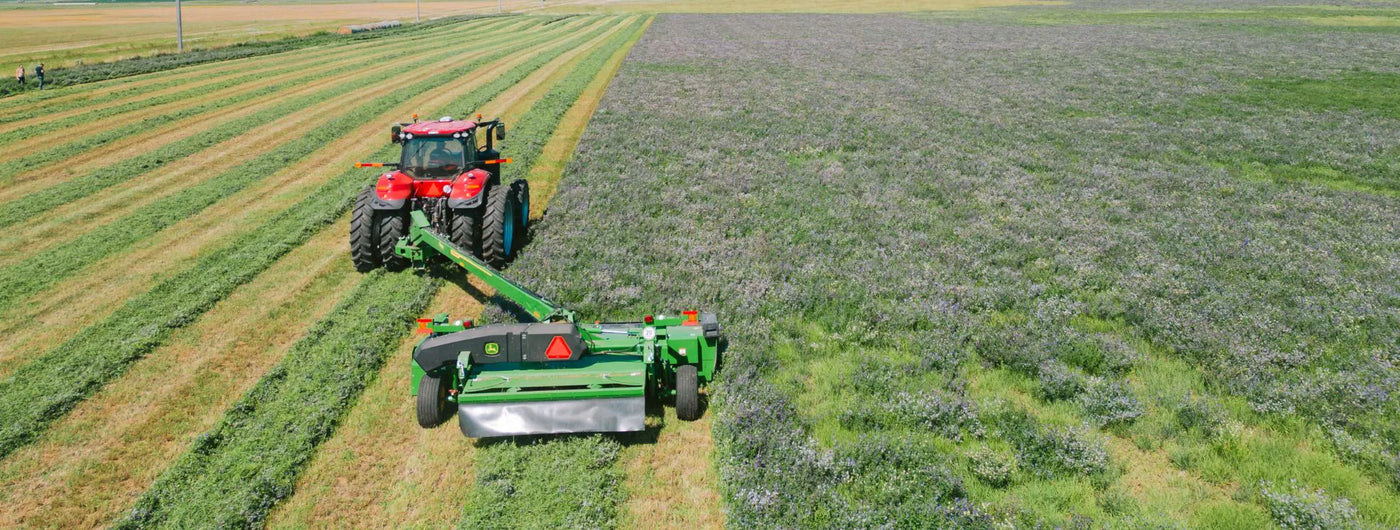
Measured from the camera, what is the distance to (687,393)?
8.36 meters

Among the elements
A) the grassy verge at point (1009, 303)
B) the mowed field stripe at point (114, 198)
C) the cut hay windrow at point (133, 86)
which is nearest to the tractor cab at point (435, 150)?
the grassy verge at point (1009, 303)

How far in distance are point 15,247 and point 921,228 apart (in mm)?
19072

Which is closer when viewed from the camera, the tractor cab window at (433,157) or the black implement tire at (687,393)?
the black implement tire at (687,393)

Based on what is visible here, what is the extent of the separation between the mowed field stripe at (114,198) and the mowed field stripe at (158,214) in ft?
1.52

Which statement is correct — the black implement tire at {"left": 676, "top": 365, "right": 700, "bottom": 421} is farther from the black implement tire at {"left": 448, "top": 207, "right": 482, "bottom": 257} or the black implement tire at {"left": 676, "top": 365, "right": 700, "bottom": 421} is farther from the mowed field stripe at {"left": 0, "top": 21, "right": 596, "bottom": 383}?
the mowed field stripe at {"left": 0, "top": 21, "right": 596, "bottom": 383}

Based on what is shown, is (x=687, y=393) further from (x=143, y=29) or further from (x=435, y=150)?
→ (x=143, y=29)

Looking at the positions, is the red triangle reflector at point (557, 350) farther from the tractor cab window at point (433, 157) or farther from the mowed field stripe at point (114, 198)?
the mowed field stripe at point (114, 198)

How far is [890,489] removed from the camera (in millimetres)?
7020

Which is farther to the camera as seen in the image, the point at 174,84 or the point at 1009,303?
the point at 174,84

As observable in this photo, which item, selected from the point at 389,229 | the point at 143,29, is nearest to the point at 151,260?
the point at 389,229

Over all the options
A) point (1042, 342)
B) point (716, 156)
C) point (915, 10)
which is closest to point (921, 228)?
point (1042, 342)

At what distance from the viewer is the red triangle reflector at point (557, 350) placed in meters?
8.07

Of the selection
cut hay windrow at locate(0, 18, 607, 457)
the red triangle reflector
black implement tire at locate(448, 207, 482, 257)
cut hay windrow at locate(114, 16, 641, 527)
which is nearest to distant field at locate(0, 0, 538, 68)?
cut hay windrow at locate(0, 18, 607, 457)

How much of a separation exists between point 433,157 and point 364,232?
6.11 feet
